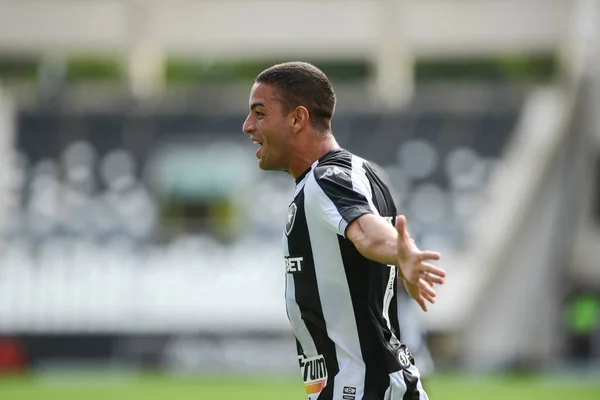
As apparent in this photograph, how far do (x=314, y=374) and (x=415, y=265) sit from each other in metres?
Result: 0.84

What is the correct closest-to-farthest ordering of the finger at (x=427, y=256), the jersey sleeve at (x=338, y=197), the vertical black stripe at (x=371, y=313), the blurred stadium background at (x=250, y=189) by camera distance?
the finger at (x=427, y=256) < the jersey sleeve at (x=338, y=197) < the vertical black stripe at (x=371, y=313) < the blurred stadium background at (x=250, y=189)

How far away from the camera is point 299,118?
4613mm

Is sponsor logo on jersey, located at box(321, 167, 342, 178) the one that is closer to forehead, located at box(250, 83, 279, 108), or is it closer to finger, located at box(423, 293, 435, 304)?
forehead, located at box(250, 83, 279, 108)

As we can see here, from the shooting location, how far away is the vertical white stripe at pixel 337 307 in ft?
14.5

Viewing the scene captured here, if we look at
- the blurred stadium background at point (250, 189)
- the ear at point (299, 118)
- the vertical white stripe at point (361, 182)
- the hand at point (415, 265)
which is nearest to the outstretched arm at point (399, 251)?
the hand at point (415, 265)

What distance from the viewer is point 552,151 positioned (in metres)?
32.2

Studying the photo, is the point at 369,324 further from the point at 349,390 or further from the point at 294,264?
the point at 294,264

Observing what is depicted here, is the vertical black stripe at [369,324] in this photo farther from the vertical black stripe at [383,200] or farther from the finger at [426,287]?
the finger at [426,287]

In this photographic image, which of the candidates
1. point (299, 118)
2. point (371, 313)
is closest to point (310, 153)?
point (299, 118)

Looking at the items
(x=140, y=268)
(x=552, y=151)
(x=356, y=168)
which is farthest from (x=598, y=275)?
(x=356, y=168)

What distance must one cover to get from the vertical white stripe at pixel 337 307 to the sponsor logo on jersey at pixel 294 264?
0.26 feet

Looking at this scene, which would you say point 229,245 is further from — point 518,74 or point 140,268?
point 518,74

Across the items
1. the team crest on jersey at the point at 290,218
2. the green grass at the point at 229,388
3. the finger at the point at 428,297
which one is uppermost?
the team crest on jersey at the point at 290,218

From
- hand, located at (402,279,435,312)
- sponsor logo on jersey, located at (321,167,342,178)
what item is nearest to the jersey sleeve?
sponsor logo on jersey, located at (321,167,342,178)
